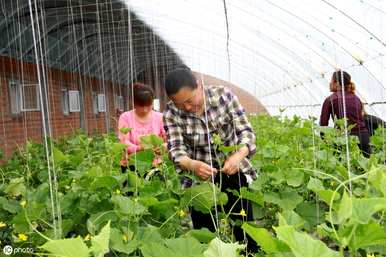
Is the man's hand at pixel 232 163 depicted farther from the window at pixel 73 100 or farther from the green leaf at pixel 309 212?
the window at pixel 73 100

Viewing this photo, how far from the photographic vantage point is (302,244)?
34.7 inches

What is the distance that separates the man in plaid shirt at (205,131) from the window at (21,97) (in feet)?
17.8

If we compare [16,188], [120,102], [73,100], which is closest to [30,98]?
[73,100]

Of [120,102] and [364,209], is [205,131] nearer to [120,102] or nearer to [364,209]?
[364,209]

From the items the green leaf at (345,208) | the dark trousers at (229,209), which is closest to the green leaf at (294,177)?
the dark trousers at (229,209)

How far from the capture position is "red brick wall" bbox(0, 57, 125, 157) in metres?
7.72

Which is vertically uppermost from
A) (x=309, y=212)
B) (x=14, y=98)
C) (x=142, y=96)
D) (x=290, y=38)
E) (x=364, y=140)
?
(x=290, y=38)

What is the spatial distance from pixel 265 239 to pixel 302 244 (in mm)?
151

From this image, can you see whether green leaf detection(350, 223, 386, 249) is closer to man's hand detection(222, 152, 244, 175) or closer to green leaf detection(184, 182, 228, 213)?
green leaf detection(184, 182, 228, 213)

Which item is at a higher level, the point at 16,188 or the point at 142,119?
the point at 142,119

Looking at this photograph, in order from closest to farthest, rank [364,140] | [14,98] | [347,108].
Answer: [347,108]
[364,140]
[14,98]

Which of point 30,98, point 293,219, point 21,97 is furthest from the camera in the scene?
point 30,98

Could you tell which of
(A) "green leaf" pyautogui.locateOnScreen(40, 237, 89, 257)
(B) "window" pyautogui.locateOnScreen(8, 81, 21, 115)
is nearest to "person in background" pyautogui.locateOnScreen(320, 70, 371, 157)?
(A) "green leaf" pyautogui.locateOnScreen(40, 237, 89, 257)

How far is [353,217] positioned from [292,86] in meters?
14.1
